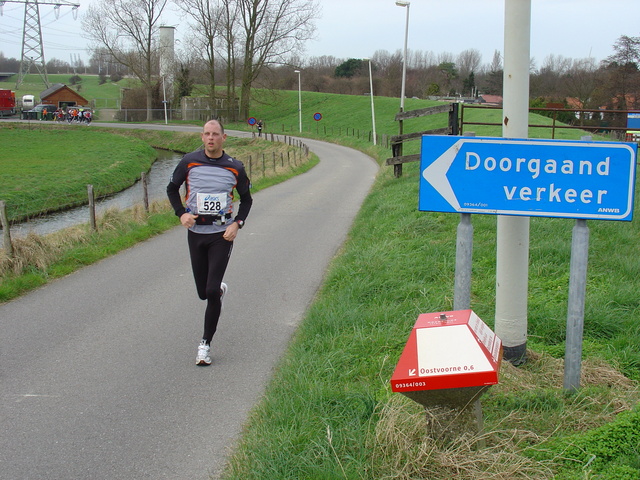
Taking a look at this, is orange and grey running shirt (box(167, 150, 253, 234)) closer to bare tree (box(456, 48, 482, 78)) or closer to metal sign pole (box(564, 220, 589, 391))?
metal sign pole (box(564, 220, 589, 391))

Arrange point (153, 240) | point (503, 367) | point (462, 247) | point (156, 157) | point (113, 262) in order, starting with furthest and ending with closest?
point (156, 157)
point (153, 240)
point (113, 262)
point (503, 367)
point (462, 247)

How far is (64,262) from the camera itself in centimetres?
909

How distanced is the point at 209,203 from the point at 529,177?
269 cm

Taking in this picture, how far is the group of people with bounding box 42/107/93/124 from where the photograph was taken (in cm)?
6644

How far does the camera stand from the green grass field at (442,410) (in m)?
3.04

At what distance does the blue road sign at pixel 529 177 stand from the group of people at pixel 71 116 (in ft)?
223

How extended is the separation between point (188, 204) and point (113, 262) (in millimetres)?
4618

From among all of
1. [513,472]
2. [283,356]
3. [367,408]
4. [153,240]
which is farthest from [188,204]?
[153,240]

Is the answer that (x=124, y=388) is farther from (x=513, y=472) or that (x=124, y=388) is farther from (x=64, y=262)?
(x=64, y=262)

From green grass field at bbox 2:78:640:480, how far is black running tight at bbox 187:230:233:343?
2.38 ft

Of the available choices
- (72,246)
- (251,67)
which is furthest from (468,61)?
(72,246)

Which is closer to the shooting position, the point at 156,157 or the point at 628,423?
the point at 628,423

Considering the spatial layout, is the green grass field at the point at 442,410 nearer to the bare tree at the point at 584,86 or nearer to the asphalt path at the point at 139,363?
the asphalt path at the point at 139,363

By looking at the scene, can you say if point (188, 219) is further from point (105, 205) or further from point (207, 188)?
point (105, 205)
